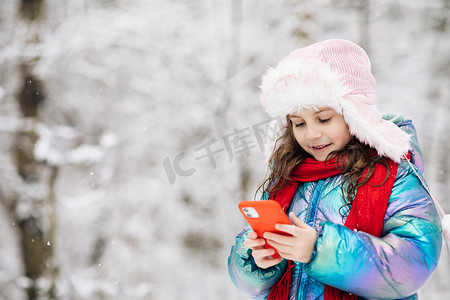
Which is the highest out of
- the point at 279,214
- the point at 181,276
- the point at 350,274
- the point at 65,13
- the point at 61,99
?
the point at 65,13

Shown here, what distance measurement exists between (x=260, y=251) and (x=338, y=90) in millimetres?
449

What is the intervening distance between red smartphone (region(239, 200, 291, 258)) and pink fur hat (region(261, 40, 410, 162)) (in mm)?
320

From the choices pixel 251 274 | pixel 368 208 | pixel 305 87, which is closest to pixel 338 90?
pixel 305 87

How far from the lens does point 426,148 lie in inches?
137

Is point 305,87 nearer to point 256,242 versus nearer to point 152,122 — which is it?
point 256,242

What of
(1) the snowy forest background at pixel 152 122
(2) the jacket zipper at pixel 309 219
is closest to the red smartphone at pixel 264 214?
(2) the jacket zipper at pixel 309 219

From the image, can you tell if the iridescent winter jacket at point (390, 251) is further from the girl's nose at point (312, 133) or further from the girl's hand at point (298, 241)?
the girl's nose at point (312, 133)

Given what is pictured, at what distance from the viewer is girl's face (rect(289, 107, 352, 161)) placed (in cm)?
112

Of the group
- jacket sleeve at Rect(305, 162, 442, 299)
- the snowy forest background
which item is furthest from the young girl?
the snowy forest background

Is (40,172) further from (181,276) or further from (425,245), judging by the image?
(425,245)

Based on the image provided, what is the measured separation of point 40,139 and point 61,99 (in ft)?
1.22

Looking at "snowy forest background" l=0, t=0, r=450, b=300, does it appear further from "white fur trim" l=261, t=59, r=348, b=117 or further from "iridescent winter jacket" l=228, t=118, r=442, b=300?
"iridescent winter jacket" l=228, t=118, r=442, b=300

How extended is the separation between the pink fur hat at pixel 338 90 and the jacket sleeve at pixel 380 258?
0.19 m

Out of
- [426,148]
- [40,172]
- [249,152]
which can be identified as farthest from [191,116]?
[426,148]
